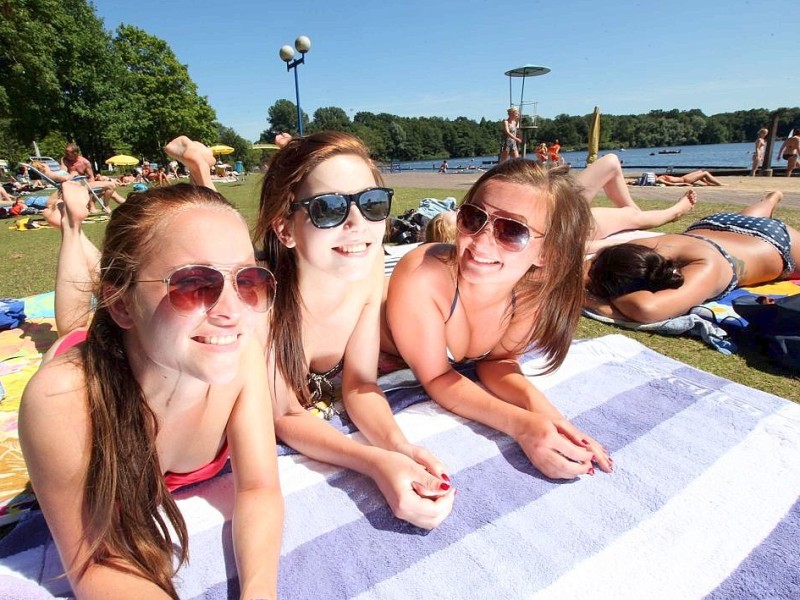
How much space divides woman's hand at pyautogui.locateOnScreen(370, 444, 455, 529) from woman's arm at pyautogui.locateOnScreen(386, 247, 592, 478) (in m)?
0.54

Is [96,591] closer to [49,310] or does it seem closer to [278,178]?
[278,178]

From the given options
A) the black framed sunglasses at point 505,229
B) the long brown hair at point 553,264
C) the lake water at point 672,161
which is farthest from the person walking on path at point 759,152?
the black framed sunglasses at point 505,229

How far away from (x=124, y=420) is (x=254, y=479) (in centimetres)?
52

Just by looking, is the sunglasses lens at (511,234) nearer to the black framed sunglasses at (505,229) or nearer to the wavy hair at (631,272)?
the black framed sunglasses at (505,229)

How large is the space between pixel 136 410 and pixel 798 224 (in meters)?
8.95

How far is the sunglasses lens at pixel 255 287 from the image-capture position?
4.46 feet

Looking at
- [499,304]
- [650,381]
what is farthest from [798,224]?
[499,304]

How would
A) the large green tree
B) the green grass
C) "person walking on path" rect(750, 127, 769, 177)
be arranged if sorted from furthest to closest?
1. the large green tree
2. "person walking on path" rect(750, 127, 769, 177)
3. the green grass

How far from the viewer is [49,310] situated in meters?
4.49

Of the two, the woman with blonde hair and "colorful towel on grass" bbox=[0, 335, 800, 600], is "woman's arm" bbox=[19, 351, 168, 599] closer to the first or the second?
"colorful towel on grass" bbox=[0, 335, 800, 600]

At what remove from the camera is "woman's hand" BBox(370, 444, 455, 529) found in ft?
5.48

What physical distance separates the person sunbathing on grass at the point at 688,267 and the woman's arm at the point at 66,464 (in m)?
3.90

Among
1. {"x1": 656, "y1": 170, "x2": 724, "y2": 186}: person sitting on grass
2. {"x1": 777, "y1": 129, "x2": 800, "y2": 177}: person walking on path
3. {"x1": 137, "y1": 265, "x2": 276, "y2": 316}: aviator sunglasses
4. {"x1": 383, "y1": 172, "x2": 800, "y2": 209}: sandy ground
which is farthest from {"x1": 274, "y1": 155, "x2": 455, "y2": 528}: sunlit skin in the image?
{"x1": 777, "y1": 129, "x2": 800, "y2": 177}: person walking on path

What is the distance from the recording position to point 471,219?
2.20m
